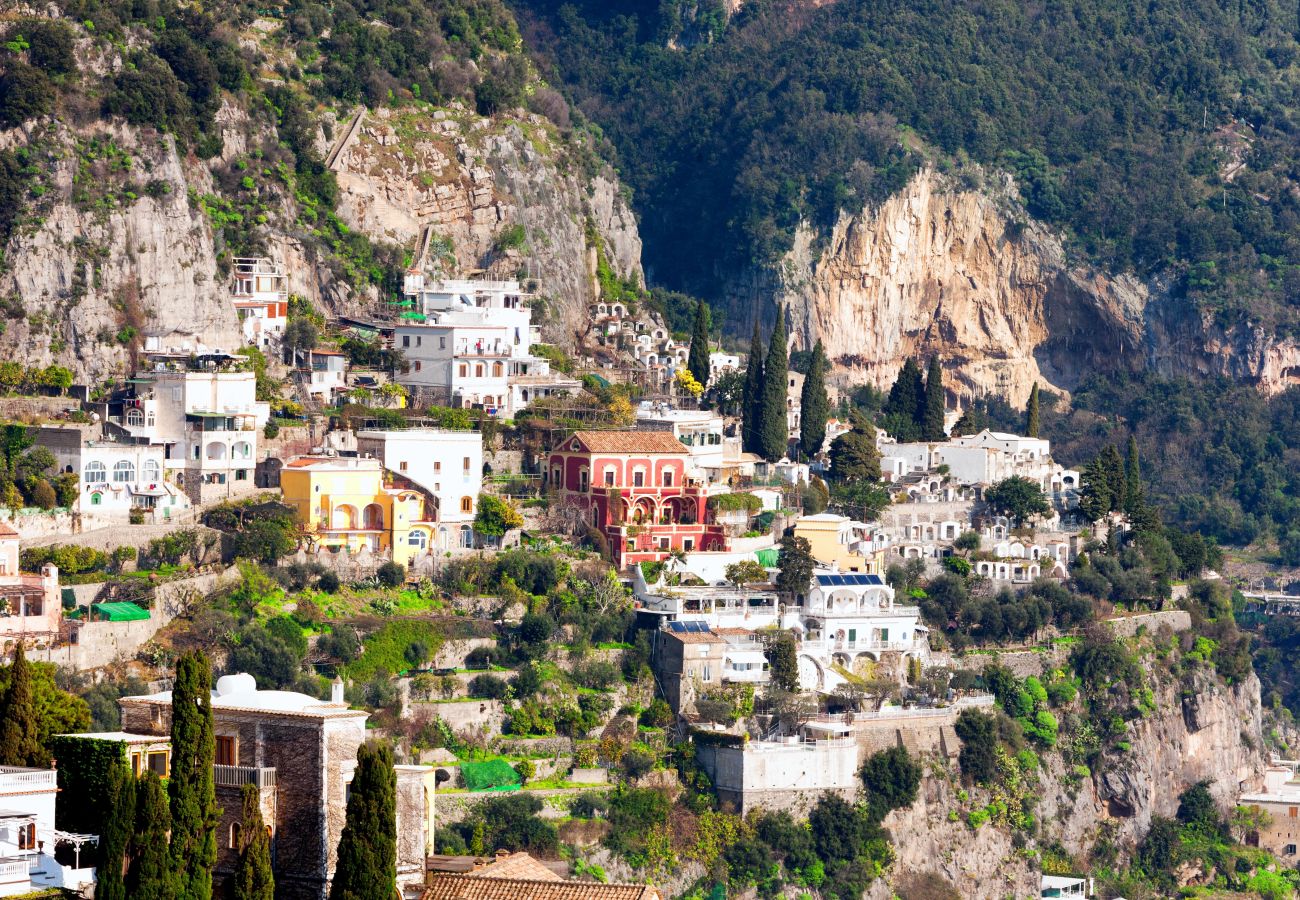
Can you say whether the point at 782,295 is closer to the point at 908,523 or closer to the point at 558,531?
the point at 908,523

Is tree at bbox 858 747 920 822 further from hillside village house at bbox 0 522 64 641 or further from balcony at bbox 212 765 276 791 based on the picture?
balcony at bbox 212 765 276 791

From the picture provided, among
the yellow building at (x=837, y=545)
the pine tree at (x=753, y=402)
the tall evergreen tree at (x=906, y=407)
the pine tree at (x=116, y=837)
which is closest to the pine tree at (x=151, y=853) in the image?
the pine tree at (x=116, y=837)

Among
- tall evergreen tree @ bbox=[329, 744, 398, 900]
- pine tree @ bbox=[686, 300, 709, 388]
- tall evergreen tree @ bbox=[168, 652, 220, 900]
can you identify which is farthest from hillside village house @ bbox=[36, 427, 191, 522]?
tall evergreen tree @ bbox=[329, 744, 398, 900]

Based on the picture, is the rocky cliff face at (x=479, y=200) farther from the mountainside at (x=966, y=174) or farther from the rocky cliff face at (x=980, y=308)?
the mountainside at (x=966, y=174)

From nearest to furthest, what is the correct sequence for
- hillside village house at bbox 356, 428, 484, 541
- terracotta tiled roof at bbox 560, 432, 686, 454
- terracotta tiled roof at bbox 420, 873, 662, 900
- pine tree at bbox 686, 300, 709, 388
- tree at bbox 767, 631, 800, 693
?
terracotta tiled roof at bbox 420, 873, 662, 900
tree at bbox 767, 631, 800, 693
hillside village house at bbox 356, 428, 484, 541
terracotta tiled roof at bbox 560, 432, 686, 454
pine tree at bbox 686, 300, 709, 388

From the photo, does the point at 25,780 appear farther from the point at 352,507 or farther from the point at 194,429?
the point at 194,429
